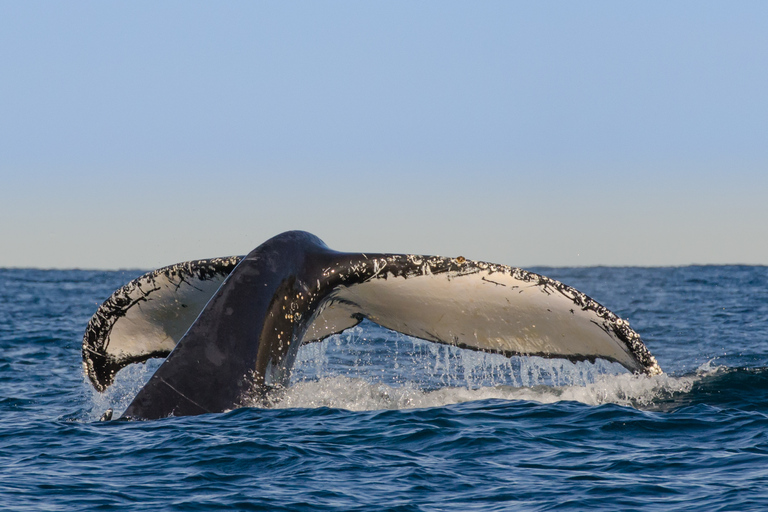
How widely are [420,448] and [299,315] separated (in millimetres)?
1704

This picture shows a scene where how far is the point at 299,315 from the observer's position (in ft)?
28.3

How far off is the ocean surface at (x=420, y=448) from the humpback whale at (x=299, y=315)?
0.84 ft

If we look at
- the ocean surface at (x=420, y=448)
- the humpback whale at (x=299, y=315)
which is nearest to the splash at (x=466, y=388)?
the ocean surface at (x=420, y=448)

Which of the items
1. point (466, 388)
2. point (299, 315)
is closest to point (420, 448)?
point (299, 315)

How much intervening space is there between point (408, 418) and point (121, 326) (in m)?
3.20

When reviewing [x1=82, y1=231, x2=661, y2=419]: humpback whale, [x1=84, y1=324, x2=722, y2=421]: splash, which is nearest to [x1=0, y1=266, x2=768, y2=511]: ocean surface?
[x1=84, y1=324, x2=722, y2=421]: splash

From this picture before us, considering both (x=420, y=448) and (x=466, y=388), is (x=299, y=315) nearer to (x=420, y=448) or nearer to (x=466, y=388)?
(x=420, y=448)

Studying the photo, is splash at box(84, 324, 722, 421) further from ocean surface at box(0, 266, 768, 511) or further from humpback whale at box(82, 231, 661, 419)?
humpback whale at box(82, 231, 661, 419)

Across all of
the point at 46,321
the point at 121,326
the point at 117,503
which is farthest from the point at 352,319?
the point at 46,321

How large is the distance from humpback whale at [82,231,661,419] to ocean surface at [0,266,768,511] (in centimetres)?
26

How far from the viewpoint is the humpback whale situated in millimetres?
→ 8203

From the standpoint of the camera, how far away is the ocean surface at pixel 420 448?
7.22 m

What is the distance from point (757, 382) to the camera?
12.5m

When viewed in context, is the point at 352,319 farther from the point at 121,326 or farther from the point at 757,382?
the point at 757,382
